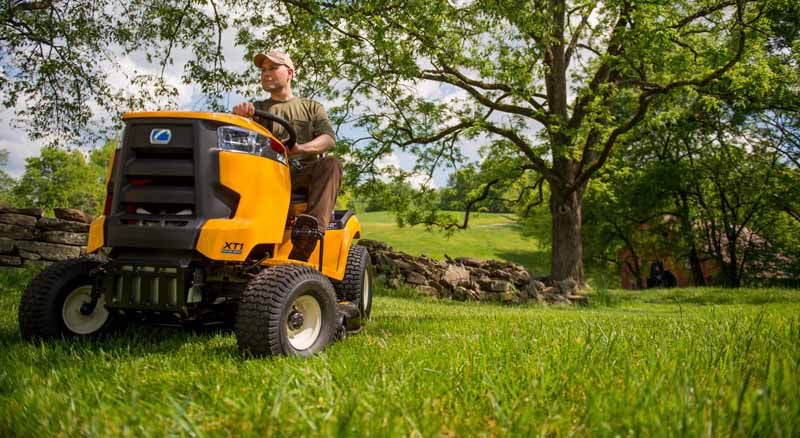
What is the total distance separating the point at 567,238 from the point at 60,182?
195 feet

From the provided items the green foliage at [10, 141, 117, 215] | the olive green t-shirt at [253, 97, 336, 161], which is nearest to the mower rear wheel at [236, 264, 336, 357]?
the olive green t-shirt at [253, 97, 336, 161]

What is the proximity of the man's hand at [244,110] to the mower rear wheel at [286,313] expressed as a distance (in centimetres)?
102

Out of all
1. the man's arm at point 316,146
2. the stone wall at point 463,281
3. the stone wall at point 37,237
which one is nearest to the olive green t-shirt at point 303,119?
the man's arm at point 316,146

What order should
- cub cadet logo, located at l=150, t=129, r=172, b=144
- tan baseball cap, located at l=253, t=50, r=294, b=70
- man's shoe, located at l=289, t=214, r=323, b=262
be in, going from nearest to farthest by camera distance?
1. cub cadet logo, located at l=150, t=129, r=172, b=144
2. man's shoe, located at l=289, t=214, r=323, b=262
3. tan baseball cap, located at l=253, t=50, r=294, b=70

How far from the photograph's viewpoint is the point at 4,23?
8.38 metres

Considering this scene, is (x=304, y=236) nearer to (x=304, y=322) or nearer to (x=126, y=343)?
(x=304, y=322)

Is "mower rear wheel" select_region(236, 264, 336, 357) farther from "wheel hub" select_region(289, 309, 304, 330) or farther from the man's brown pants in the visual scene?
the man's brown pants

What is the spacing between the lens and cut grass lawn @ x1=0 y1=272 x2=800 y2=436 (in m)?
1.40

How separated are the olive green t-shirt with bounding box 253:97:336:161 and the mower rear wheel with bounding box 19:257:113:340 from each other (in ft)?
5.10

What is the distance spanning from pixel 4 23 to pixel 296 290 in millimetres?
8796

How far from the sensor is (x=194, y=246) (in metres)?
2.68

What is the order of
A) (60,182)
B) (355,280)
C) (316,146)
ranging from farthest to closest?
(60,182), (355,280), (316,146)

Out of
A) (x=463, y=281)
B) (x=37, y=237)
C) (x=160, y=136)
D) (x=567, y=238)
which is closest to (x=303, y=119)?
(x=160, y=136)

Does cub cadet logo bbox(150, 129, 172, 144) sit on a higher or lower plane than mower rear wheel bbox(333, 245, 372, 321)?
higher
